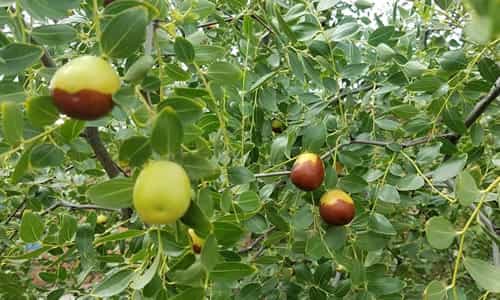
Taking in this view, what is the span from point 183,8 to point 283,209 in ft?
1.68

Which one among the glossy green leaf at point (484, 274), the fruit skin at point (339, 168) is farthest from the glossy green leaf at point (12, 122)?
the fruit skin at point (339, 168)

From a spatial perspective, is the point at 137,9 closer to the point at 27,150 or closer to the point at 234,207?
the point at 27,150

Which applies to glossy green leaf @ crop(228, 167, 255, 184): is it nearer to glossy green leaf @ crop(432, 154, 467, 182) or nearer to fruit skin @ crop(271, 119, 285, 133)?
glossy green leaf @ crop(432, 154, 467, 182)

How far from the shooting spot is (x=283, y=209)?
4.43 feet

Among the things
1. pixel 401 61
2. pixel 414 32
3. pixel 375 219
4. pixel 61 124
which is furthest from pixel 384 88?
pixel 61 124

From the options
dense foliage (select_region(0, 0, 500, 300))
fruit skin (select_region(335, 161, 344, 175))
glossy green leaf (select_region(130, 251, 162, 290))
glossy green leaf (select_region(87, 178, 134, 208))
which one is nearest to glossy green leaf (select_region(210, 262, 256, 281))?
dense foliage (select_region(0, 0, 500, 300))

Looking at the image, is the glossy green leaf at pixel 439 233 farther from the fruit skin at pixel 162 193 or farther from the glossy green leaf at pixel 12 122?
the glossy green leaf at pixel 12 122

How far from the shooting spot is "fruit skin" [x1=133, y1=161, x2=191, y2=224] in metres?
0.64

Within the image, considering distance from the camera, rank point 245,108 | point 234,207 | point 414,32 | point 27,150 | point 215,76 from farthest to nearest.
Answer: point 414,32 < point 245,108 < point 234,207 < point 215,76 < point 27,150

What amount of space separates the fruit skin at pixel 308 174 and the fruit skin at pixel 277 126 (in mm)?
470

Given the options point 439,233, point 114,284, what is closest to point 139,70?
point 114,284

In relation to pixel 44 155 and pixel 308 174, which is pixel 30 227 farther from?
pixel 308 174

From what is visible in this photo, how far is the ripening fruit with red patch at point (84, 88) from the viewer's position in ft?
2.15

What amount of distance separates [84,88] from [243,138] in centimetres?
50
